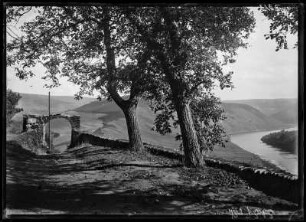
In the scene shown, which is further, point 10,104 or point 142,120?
point 142,120

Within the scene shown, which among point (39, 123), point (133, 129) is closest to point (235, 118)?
point (39, 123)

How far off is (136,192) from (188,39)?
605cm

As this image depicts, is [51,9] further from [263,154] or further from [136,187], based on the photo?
[263,154]

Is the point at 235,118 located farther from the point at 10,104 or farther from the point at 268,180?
the point at 268,180

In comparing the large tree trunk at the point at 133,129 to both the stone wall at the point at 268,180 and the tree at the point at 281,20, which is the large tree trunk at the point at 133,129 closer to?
the stone wall at the point at 268,180

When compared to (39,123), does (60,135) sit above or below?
below

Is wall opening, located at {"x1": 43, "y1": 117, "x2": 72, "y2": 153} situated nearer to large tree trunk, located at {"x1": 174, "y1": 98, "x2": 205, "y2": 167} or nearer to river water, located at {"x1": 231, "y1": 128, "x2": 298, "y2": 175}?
river water, located at {"x1": 231, "y1": 128, "x2": 298, "y2": 175}

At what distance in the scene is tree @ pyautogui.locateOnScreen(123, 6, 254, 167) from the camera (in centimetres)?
1155

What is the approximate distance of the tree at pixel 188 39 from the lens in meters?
11.5

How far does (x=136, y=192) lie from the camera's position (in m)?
10.3

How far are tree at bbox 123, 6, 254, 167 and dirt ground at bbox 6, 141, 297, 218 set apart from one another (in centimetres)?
179

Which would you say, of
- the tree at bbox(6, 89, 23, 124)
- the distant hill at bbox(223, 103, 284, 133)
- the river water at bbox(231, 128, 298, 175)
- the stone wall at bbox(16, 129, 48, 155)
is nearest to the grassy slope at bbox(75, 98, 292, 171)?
the distant hill at bbox(223, 103, 284, 133)

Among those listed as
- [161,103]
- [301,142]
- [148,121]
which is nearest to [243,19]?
[161,103]

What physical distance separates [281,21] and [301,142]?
338 cm
